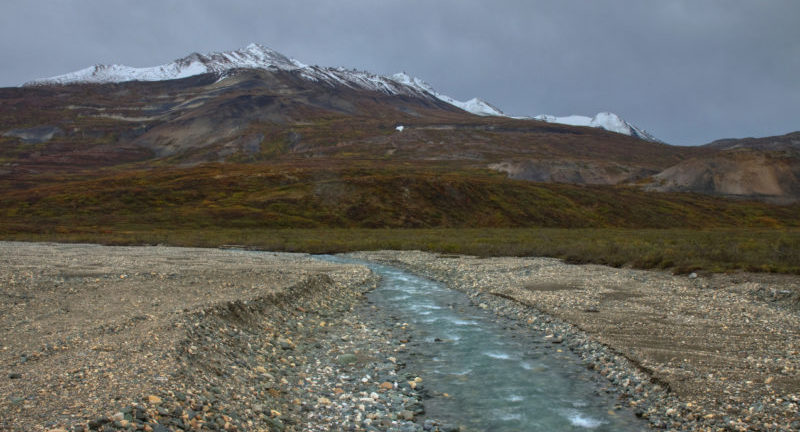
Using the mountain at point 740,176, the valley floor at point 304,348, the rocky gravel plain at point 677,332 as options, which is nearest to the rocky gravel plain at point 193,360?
the valley floor at point 304,348

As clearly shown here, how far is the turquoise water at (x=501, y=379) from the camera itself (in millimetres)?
10953

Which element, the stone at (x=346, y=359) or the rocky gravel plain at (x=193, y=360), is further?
the stone at (x=346, y=359)

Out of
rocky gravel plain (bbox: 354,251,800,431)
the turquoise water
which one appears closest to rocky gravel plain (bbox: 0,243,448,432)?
the turquoise water

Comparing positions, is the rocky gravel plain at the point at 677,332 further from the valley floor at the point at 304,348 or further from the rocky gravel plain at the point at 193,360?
the rocky gravel plain at the point at 193,360

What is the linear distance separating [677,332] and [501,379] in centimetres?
747

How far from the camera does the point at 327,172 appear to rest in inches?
5069

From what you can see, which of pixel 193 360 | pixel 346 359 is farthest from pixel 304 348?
pixel 193 360

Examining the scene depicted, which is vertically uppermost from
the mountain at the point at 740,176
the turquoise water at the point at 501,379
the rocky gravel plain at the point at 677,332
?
the mountain at the point at 740,176

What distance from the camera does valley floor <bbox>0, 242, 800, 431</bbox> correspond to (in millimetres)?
9602

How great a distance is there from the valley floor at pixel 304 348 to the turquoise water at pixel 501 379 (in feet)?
2.33

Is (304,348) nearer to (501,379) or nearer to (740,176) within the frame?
(501,379)

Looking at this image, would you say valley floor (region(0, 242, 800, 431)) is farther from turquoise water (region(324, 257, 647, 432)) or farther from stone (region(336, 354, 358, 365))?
turquoise water (region(324, 257, 647, 432))

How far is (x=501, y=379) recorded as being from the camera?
537 inches

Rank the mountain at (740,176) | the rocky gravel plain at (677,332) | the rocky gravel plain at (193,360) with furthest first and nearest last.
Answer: the mountain at (740,176)
the rocky gravel plain at (677,332)
the rocky gravel plain at (193,360)
